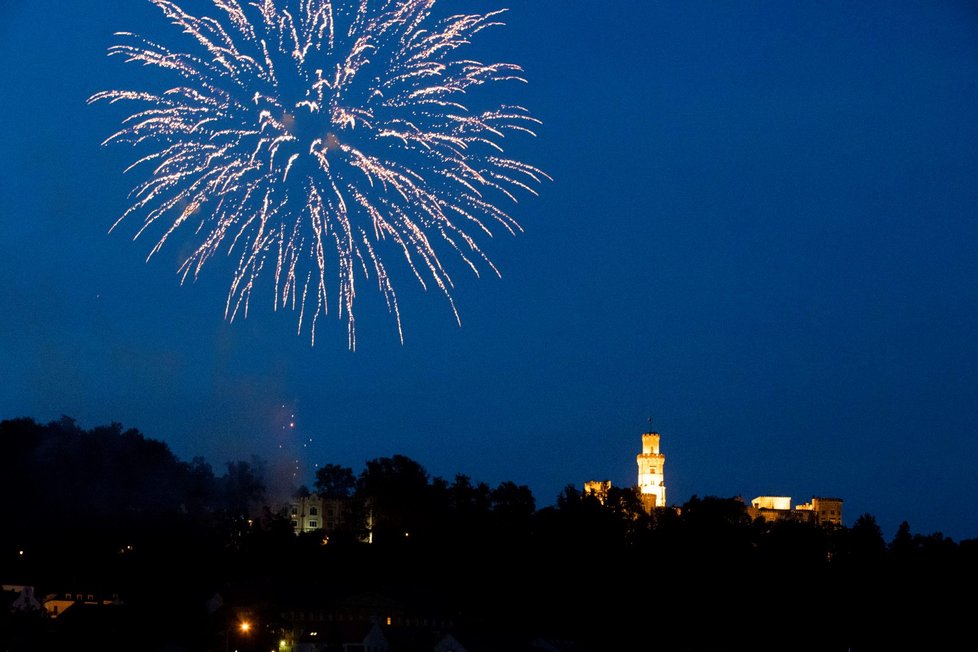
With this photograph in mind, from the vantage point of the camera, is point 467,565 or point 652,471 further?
point 652,471

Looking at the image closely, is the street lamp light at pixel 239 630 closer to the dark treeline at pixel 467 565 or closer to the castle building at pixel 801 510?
the dark treeline at pixel 467 565

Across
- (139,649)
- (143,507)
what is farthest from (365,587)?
(143,507)

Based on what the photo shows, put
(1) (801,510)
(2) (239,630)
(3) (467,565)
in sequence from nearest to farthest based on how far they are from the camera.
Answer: (2) (239,630), (3) (467,565), (1) (801,510)

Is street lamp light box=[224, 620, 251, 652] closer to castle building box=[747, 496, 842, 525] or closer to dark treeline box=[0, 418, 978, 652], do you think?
dark treeline box=[0, 418, 978, 652]

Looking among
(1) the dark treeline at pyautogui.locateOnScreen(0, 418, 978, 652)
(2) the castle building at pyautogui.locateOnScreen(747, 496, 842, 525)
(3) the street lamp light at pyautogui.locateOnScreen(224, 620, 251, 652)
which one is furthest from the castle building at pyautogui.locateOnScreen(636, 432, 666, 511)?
(3) the street lamp light at pyautogui.locateOnScreen(224, 620, 251, 652)

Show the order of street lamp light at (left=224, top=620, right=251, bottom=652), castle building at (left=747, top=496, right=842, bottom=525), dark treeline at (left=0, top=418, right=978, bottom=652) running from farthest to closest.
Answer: castle building at (left=747, top=496, right=842, bottom=525) < dark treeline at (left=0, top=418, right=978, bottom=652) < street lamp light at (left=224, top=620, right=251, bottom=652)

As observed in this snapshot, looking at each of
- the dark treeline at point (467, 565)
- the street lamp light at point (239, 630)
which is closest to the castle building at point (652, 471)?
the dark treeline at point (467, 565)

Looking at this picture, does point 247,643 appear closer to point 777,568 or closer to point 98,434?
point 777,568

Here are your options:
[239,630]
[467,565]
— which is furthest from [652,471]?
[239,630]

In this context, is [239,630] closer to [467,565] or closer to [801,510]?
[467,565]
